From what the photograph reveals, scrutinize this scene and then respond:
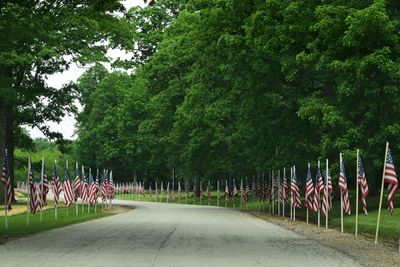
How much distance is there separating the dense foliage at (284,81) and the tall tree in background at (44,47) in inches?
163

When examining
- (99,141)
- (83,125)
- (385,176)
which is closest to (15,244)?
(385,176)

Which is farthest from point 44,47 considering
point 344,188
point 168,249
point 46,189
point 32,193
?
point 168,249

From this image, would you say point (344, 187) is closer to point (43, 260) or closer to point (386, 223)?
point (386, 223)

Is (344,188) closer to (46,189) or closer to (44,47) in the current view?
(46,189)

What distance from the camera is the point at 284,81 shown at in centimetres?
3819

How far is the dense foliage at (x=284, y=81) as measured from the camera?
27.0 metres

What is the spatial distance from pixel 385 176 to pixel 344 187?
5259 mm

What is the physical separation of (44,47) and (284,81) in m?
15.5

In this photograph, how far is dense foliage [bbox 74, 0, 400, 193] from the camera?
88.7 feet

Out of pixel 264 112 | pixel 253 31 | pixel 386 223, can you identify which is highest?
pixel 253 31

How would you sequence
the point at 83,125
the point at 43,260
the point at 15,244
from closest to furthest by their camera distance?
the point at 43,260 → the point at 15,244 → the point at 83,125

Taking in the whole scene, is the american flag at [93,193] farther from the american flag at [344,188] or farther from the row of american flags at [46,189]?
the american flag at [344,188]

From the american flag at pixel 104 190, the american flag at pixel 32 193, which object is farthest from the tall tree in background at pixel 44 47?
the american flag at pixel 104 190

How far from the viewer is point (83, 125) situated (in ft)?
→ 366
